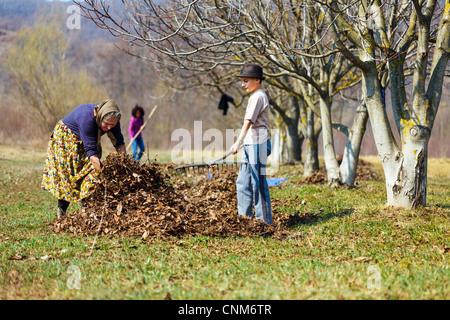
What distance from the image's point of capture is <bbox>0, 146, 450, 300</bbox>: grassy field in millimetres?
3566

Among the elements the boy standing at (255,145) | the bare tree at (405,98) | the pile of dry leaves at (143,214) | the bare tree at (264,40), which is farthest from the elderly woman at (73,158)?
the bare tree at (405,98)

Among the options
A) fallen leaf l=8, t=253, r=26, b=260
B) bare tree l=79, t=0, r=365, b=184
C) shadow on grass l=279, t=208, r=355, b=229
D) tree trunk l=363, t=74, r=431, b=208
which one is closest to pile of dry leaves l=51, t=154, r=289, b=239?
shadow on grass l=279, t=208, r=355, b=229

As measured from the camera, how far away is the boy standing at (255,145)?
565cm

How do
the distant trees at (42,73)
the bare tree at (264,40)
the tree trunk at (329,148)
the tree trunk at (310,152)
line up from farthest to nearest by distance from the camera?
the distant trees at (42,73) < the tree trunk at (310,152) < the tree trunk at (329,148) < the bare tree at (264,40)

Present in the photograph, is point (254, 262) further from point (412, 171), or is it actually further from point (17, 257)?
point (412, 171)

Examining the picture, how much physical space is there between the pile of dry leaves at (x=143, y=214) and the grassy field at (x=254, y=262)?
8.3 inches

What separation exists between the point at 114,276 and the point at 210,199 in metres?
3.75

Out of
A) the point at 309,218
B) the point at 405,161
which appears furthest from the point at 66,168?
the point at 405,161

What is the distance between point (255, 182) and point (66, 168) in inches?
103

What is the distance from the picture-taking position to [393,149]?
22.4 ft

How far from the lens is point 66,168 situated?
20.1 feet

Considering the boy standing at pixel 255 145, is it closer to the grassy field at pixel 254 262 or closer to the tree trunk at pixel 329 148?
the grassy field at pixel 254 262

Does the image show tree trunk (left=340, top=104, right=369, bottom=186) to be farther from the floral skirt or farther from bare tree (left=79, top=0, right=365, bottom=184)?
the floral skirt

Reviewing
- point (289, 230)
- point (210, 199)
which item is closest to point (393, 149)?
point (289, 230)
